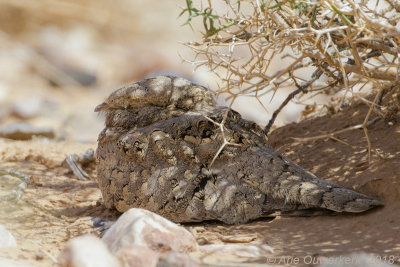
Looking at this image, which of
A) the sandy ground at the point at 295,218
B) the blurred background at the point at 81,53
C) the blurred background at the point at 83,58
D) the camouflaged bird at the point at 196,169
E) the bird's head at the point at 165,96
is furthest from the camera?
the blurred background at the point at 81,53

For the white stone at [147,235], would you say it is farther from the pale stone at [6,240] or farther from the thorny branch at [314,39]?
the thorny branch at [314,39]

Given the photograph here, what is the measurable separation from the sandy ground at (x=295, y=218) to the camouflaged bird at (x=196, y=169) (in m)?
0.13

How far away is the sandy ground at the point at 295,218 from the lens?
10.9ft

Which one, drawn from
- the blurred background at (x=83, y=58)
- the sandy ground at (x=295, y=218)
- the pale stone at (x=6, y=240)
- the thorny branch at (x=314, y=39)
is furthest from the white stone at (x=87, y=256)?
the blurred background at (x=83, y=58)

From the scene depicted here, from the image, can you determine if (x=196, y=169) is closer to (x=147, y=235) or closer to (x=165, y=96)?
(x=165, y=96)

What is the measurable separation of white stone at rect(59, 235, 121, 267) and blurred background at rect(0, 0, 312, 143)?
582cm

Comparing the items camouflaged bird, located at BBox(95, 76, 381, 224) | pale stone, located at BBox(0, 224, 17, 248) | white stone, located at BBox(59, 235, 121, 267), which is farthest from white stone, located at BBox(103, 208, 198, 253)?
camouflaged bird, located at BBox(95, 76, 381, 224)

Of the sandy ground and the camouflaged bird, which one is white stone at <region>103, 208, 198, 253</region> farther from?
the camouflaged bird

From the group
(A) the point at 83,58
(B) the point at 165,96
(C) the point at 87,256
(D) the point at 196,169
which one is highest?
(A) the point at 83,58

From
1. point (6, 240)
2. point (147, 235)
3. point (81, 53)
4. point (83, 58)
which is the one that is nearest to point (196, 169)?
point (147, 235)

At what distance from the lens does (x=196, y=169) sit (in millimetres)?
4137

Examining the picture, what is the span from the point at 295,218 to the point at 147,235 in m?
1.31

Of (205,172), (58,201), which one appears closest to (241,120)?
(205,172)

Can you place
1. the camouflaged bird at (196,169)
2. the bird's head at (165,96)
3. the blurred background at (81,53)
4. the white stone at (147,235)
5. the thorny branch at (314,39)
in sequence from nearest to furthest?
the white stone at (147,235) → the thorny branch at (314,39) → the camouflaged bird at (196,169) → the bird's head at (165,96) → the blurred background at (81,53)
